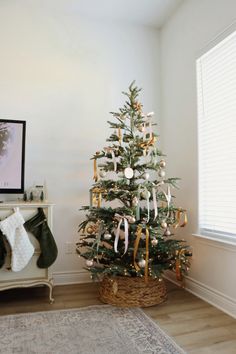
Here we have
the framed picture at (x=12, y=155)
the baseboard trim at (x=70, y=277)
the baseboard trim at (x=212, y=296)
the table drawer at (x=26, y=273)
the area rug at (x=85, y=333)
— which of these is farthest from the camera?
the baseboard trim at (x=70, y=277)

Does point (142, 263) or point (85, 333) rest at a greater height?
point (142, 263)

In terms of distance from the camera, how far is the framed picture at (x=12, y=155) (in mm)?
2855

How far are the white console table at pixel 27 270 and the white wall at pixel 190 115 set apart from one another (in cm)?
138

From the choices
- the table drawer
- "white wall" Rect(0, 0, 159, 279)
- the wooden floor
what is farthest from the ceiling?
the wooden floor

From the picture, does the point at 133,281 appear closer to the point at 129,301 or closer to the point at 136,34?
the point at 129,301

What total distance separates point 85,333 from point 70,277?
1210mm

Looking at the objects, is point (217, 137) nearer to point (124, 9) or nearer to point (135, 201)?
point (135, 201)

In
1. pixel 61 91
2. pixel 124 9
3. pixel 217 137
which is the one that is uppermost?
pixel 124 9

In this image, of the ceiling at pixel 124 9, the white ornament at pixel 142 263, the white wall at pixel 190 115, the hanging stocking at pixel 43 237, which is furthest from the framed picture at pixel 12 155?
the white wall at pixel 190 115

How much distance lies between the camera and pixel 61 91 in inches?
131

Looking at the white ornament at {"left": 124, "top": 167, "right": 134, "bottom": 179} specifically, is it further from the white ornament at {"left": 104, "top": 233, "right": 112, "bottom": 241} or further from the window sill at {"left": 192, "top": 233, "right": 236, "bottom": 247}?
the window sill at {"left": 192, "top": 233, "right": 236, "bottom": 247}

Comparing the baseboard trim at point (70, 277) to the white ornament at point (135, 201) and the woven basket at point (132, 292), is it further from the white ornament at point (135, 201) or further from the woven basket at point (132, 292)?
the white ornament at point (135, 201)

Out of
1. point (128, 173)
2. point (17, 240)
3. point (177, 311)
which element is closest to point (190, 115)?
point (128, 173)

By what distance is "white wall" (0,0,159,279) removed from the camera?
10.5 feet
